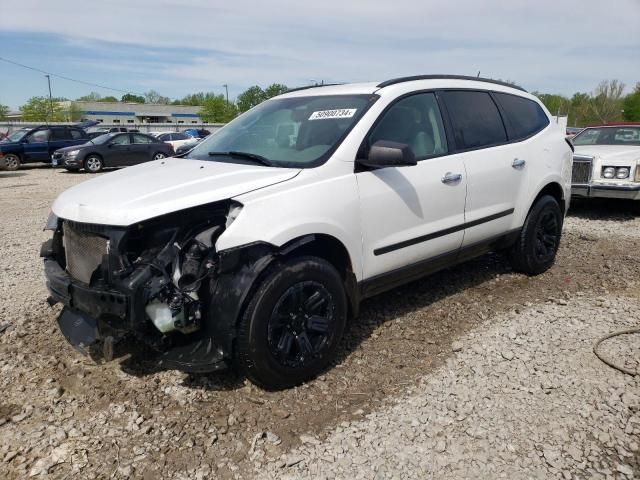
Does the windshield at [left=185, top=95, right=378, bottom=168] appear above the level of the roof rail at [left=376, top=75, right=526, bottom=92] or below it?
below

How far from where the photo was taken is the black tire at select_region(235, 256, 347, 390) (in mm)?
2914

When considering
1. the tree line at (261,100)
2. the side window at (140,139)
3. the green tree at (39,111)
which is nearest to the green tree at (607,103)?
the tree line at (261,100)

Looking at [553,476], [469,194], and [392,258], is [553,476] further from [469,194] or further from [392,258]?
[469,194]

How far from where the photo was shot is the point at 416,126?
12.9 ft

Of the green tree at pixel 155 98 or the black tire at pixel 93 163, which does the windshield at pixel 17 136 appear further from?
the green tree at pixel 155 98

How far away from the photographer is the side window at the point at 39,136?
19.6 m

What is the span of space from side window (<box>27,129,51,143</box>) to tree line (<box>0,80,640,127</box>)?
319 inches

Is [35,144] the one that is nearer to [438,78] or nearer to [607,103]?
[438,78]

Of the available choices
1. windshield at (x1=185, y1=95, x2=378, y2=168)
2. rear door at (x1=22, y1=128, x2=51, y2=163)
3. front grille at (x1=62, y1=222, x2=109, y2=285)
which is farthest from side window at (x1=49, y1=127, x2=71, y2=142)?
front grille at (x1=62, y1=222, x2=109, y2=285)

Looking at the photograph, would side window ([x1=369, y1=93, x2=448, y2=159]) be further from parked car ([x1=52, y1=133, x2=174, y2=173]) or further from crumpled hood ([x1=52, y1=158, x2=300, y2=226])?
parked car ([x1=52, y1=133, x2=174, y2=173])

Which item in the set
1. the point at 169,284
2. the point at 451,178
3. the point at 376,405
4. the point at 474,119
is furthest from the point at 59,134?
the point at 376,405

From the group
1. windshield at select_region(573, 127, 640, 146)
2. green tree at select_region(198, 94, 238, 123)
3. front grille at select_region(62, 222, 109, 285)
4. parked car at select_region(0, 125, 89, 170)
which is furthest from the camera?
green tree at select_region(198, 94, 238, 123)

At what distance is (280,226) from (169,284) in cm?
70

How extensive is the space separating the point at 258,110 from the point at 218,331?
2.21 metres
